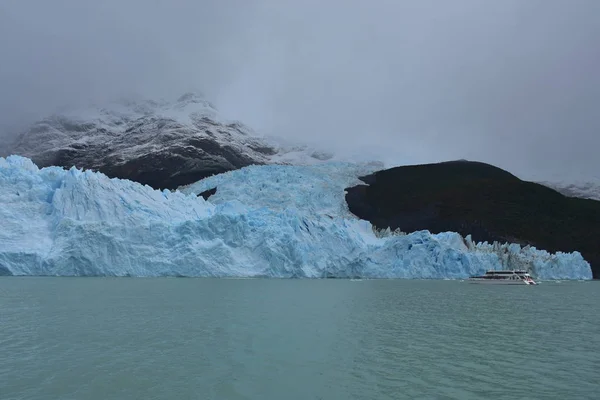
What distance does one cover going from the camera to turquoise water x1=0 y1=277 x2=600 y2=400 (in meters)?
10.1

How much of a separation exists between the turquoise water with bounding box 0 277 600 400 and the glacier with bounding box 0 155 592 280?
48.3ft

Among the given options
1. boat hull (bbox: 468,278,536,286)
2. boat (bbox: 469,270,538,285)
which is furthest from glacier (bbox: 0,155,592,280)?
boat hull (bbox: 468,278,536,286)

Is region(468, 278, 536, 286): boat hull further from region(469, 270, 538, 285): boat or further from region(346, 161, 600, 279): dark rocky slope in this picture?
region(346, 161, 600, 279): dark rocky slope

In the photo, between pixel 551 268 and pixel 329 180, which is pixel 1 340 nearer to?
pixel 551 268

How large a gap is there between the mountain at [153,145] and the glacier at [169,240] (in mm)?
80959

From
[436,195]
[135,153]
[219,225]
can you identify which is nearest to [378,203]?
Answer: [436,195]

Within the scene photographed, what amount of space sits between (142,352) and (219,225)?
30079 mm

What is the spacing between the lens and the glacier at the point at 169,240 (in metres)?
37.1

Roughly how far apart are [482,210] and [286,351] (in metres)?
82.6

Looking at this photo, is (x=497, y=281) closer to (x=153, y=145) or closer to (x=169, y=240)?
(x=169, y=240)

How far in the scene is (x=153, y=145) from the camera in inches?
6102

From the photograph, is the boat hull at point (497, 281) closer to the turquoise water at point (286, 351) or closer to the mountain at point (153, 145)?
the turquoise water at point (286, 351)

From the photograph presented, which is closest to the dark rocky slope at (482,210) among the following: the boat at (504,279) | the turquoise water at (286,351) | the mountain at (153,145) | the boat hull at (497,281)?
the boat at (504,279)

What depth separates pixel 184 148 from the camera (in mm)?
150375
